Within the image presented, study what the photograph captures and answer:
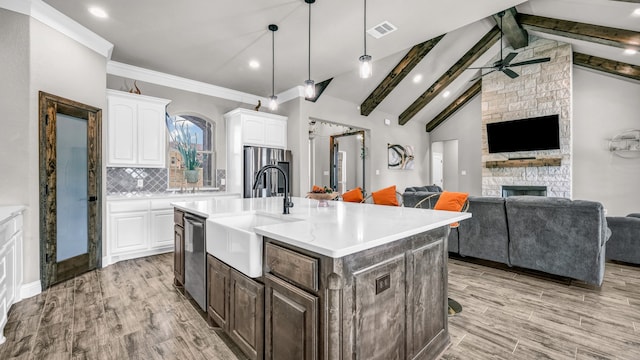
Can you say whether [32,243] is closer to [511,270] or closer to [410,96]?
[511,270]

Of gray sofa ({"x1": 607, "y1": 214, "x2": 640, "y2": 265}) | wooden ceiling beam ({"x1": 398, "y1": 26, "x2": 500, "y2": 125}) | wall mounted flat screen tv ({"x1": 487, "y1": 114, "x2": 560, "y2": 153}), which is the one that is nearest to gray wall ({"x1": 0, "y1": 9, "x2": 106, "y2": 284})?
gray sofa ({"x1": 607, "y1": 214, "x2": 640, "y2": 265})

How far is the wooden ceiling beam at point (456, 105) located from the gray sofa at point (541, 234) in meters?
5.68

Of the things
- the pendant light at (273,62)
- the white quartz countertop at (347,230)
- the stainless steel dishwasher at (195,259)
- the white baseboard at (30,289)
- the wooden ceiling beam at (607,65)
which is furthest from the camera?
the wooden ceiling beam at (607,65)

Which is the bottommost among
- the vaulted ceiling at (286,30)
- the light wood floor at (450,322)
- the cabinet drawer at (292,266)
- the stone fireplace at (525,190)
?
the light wood floor at (450,322)

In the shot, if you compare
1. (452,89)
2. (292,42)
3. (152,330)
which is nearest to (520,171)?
(452,89)

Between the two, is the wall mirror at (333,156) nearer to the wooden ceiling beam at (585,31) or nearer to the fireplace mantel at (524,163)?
the fireplace mantel at (524,163)

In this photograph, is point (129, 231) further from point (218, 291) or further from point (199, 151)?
point (218, 291)

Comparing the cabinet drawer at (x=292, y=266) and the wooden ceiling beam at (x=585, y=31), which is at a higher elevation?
the wooden ceiling beam at (x=585, y=31)

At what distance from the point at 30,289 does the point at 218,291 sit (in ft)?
7.41

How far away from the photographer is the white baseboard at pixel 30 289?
2.61 metres

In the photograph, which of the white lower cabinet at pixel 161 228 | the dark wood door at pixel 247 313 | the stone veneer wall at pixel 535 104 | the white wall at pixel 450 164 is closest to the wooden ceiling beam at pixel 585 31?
the stone veneer wall at pixel 535 104

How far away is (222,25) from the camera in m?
3.16

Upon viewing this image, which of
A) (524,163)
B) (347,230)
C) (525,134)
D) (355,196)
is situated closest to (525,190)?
(524,163)

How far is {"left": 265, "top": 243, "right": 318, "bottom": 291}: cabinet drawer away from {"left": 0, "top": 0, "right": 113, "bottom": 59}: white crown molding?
11.3 ft
